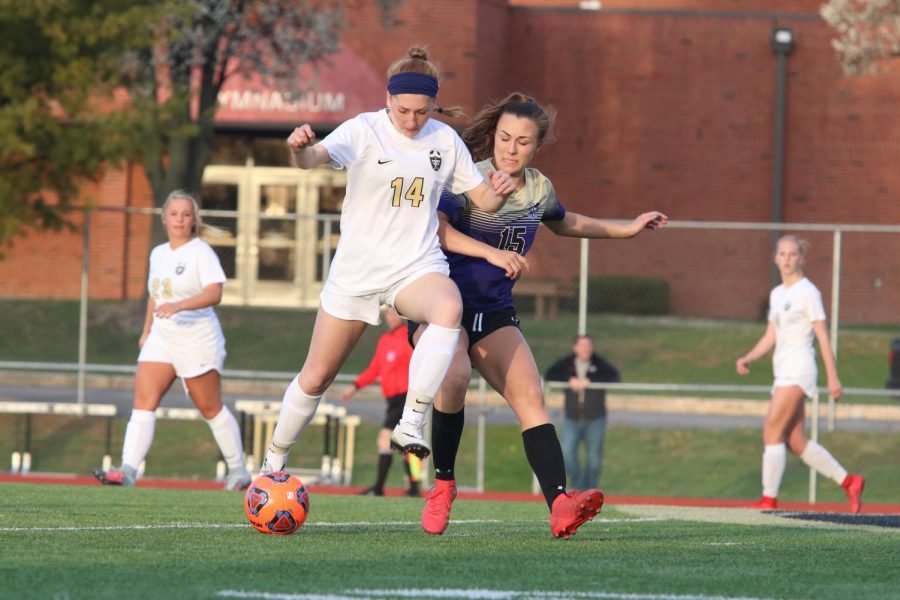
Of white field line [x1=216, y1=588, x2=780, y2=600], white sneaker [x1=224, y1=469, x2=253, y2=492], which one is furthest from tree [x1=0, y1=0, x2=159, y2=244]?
white field line [x1=216, y1=588, x2=780, y2=600]

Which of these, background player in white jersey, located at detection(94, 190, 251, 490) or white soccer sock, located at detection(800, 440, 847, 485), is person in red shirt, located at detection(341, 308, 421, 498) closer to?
background player in white jersey, located at detection(94, 190, 251, 490)

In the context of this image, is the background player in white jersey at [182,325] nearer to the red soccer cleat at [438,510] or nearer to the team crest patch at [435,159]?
the red soccer cleat at [438,510]

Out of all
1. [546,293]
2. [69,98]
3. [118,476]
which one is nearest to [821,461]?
[118,476]

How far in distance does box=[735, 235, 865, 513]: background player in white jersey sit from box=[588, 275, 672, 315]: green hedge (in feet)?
49.0

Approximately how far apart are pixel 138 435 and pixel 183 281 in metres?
1.17

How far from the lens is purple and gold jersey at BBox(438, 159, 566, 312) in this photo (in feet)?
22.1

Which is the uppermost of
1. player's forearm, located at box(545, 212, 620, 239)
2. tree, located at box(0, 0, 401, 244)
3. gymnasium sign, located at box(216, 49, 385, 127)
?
gymnasium sign, located at box(216, 49, 385, 127)

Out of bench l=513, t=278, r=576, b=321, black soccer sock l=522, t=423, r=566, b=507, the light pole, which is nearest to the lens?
black soccer sock l=522, t=423, r=566, b=507

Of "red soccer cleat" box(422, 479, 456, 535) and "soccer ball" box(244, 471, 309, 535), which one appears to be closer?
"soccer ball" box(244, 471, 309, 535)

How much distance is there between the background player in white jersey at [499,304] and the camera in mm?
6637

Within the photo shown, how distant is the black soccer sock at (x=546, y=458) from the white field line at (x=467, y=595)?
1.68 meters

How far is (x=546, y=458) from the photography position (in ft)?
21.8

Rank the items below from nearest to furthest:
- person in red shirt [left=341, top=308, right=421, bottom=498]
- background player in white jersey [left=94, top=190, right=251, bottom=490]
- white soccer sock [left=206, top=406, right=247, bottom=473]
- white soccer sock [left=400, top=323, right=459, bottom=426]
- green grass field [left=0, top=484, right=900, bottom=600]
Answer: green grass field [left=0, top=484, right=900, bottom=600] < white soccer sock [left=400, top=323, right=459, bottom=426] < background player in white jersey [left=94, top=190, right=251, bottom=490] < white soccer sock [left=206, top=406, right=247, bottom=473] < person in red shirt [left=341, top=308, right=421, bottom=498]

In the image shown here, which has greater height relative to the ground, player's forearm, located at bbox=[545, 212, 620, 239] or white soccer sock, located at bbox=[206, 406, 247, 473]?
player's forearm, located at bbox=[545, 212, 620, 239]
